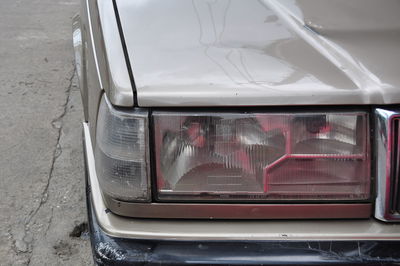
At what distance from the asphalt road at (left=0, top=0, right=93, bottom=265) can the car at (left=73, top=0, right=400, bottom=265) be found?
1338 millimetres

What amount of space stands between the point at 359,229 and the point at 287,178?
0.23m

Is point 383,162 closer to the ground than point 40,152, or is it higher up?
higher up

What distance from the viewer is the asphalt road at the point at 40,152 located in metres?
2.70

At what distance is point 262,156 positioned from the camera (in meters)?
1.39

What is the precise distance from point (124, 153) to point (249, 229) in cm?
40

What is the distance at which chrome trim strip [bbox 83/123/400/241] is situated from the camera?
138 centimetres

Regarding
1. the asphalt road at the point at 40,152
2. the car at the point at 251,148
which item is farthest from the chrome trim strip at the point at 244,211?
the asphalt road at the point at 40,152

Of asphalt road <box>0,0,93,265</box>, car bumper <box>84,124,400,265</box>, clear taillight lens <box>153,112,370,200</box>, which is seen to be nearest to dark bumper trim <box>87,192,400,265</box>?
car bumper <box>84,124,400,265</box>

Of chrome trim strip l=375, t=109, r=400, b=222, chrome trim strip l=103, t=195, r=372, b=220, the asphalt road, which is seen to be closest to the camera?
chrome trim strip l=375, t=109, r=400, b=222

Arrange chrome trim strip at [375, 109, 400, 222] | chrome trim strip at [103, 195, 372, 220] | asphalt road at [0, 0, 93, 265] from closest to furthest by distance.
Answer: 1. chrome trim strip at [375, 109, 400, 222]
2. chrome trim strip at [103, 195, 372, 220]
3. asphalt road at [0, 0, 93, 265]

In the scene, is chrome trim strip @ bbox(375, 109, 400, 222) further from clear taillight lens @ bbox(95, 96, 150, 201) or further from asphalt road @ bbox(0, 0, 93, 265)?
asphalt road @ bbox(0, 0, 93, 265)

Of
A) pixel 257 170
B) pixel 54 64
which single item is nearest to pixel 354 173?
pixel 257 170

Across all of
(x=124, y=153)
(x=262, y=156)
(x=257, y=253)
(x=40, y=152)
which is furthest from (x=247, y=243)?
(x=40, y=152)

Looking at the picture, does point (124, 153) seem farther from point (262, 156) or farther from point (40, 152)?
Answer: point (40, 152)
